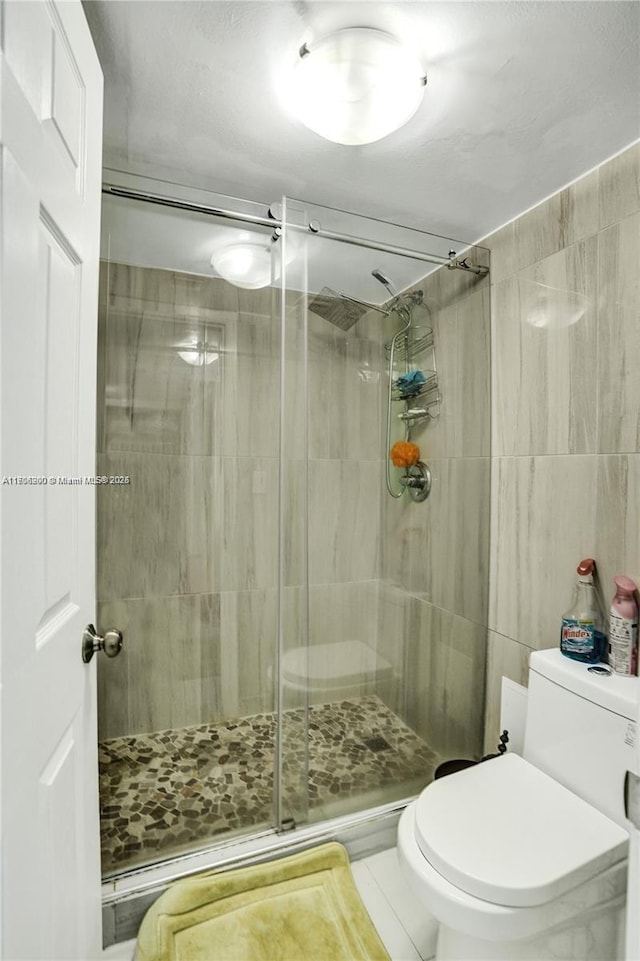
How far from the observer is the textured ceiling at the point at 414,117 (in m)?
1.02

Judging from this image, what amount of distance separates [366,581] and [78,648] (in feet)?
3.71

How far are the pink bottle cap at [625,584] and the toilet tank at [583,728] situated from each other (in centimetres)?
23

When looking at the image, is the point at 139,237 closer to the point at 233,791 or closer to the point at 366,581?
the point at 366,581

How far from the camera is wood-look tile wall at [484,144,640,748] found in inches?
53.7

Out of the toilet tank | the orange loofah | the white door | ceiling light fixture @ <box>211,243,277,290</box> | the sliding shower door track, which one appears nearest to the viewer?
the white door

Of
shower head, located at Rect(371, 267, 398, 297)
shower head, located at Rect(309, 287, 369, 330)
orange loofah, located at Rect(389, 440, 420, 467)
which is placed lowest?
orange loofah, located at Rect(389, 440, 420, 467)

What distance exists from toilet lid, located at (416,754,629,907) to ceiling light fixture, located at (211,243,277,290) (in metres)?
1.69

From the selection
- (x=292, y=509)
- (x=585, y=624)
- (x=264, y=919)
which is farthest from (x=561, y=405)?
(x=264, y=919)

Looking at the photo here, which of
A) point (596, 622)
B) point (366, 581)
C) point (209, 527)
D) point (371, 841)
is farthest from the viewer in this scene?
point (209, 527)

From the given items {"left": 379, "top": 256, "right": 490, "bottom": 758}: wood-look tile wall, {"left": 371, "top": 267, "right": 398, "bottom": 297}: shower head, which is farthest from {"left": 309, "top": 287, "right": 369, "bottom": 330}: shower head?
{"left": 379, "top": 256, "right": 490, "bottom": 758}: wood-look tile wall

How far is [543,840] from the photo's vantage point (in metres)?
1.08

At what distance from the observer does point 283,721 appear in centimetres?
160

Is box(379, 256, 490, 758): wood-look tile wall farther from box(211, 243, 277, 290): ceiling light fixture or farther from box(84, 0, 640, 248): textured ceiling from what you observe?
box(211, 243, 277, 290): ceiling light fixture

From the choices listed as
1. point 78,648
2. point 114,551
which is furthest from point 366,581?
point 78,648
